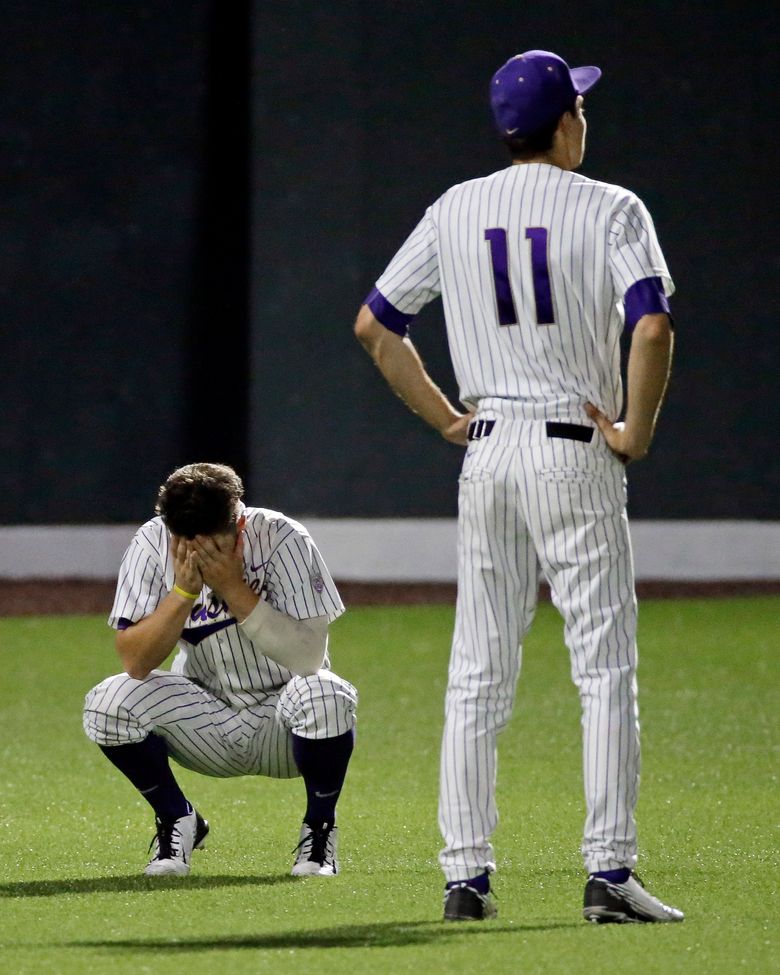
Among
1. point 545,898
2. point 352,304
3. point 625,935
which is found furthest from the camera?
point 352,304

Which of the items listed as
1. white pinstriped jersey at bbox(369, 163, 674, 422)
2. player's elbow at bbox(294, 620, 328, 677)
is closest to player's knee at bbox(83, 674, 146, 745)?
player's elbow at bbox(294, 620, 328, 677)

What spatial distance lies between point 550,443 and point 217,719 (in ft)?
4.18

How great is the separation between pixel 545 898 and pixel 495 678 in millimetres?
648

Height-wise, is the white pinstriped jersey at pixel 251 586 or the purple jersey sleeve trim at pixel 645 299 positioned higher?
the purple jersey sleeve trim at pixel 645 299

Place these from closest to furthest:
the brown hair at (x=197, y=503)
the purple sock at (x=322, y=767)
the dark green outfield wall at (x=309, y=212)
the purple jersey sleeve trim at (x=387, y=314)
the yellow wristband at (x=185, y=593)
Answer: the purple jersey sleeve trim at (x=387, y=314) < the brown hair at (x=197, y=503) < the yellow wristband at (x=185, y=593) < the purple sock at (x=322, y=767) < the dark green outfield wall at (x=309, y=212)

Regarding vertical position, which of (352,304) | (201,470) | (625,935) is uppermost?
(352,304)

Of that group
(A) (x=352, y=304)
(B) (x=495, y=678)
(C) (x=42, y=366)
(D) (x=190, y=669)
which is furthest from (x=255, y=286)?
(B) (x=495, y=678)

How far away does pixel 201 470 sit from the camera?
3.98 meters

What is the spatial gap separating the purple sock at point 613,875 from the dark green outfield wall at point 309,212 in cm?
1013

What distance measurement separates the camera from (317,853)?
4109mm

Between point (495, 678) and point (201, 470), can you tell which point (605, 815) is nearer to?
point (495, 678)

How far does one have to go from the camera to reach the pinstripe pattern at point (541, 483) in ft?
11.0

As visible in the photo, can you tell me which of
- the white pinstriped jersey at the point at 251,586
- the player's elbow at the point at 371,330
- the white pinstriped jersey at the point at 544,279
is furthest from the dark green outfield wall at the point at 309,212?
the white pinstriped jersey at the point at 544,279

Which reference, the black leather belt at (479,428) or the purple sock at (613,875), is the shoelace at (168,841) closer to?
the purple sock at (613,875)
